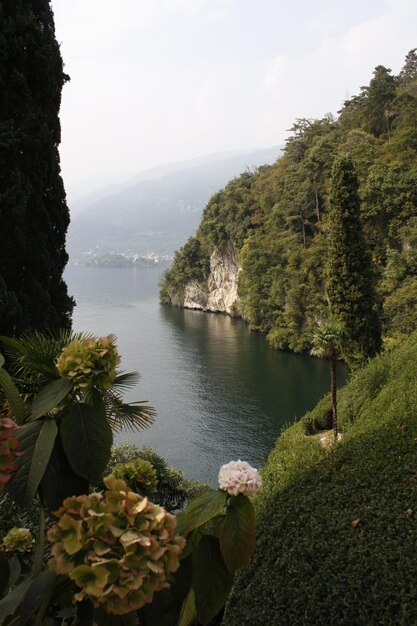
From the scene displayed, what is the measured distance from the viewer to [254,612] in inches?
199

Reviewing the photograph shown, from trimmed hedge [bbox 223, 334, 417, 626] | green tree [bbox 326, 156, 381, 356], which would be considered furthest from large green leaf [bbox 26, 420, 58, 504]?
green tree [bbox 326, 156, 381, 356]

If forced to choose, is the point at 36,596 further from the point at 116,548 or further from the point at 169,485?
the point at 169,485

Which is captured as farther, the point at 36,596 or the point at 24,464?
the point at 24,464

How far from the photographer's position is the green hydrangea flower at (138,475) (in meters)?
2.02

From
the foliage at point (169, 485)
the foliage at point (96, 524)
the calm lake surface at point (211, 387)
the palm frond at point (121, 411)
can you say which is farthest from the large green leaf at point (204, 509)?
the calm lake surface at point (211, 387)

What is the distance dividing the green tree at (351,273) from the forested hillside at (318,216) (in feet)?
18.2

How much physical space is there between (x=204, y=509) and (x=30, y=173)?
8.55 m

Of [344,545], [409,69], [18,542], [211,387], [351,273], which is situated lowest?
[211,387]

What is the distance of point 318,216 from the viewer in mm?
45344

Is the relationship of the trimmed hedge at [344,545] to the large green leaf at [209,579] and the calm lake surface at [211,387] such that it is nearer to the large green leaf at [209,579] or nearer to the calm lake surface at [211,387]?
the large green leaf at [209,579]

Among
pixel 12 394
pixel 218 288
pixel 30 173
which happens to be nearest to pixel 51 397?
pixel 12 394

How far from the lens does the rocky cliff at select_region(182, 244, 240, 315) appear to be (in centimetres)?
6144

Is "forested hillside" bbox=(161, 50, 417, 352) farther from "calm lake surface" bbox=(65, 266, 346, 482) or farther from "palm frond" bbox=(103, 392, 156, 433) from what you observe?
"palm frond" bbox=(103, 392, 156, 433)

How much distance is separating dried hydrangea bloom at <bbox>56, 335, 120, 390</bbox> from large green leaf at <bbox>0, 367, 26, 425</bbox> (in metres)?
0.17
